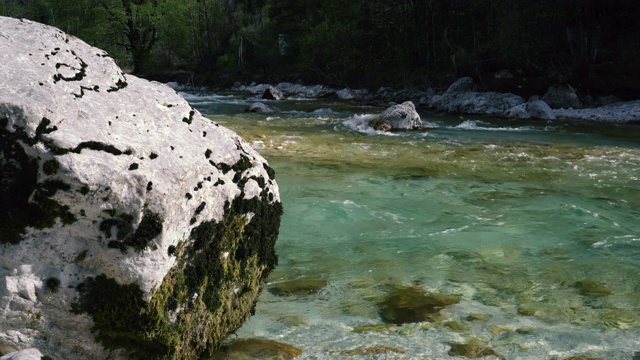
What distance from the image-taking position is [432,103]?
2400 cm

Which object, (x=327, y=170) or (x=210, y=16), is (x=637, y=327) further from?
(x=210, y=16)

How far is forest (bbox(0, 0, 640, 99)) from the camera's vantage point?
866 inches

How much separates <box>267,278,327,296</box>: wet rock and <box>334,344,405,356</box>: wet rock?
1.00m

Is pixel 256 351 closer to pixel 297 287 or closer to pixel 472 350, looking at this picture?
pixel 297 287

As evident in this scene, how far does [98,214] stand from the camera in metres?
2.51

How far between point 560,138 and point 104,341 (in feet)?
44.2

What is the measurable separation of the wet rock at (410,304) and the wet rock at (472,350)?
42 cm

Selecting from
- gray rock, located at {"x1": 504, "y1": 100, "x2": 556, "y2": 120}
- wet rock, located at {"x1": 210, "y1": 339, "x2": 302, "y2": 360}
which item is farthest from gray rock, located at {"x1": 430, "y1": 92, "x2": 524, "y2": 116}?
wet rock, located at {"x1": 210, "y1": 339, "x2": 302, "y2": 360}

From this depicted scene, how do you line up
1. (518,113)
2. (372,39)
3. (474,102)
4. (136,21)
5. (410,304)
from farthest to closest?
(136,21) < (372,39) < (474,102) < (518,113) < (410,304)

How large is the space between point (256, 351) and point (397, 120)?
12.8 metres

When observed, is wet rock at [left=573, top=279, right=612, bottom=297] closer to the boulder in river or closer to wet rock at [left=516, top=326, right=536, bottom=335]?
wet rock at [left=516, top=326, right=536, bottom=335]

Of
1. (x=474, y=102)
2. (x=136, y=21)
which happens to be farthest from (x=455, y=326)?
(x=136, y=21)

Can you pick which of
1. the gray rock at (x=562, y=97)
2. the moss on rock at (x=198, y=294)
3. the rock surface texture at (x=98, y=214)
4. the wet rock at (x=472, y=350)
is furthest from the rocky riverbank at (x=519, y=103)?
the rock surface texture at (x=98, y=214)

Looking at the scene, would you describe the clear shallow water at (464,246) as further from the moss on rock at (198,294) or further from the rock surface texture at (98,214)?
the rock surface texture at (98,214)
